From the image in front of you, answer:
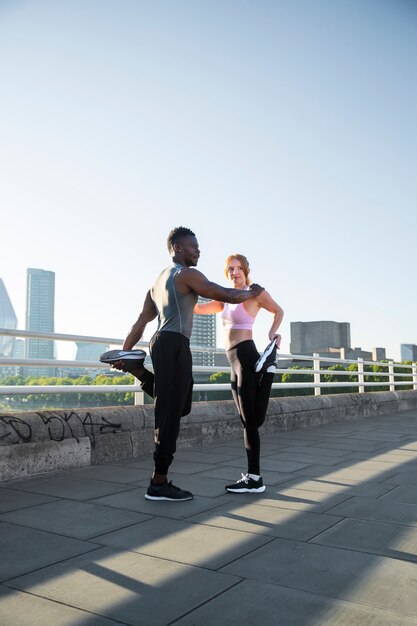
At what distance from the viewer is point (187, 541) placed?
276 cm

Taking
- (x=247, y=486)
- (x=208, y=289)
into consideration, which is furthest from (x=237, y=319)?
(x=247, y=486)

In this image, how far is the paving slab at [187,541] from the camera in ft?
8.26

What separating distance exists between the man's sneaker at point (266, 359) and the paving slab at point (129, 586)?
186 centimetres

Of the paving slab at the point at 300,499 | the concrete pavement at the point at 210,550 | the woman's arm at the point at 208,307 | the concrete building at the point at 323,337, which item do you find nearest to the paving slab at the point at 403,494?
the concrete pavement at the point at 210,550

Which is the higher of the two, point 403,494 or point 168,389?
point 168,389

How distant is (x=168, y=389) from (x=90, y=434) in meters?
1.60

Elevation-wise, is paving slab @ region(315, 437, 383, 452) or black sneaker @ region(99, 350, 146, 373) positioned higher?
black sneaker @ region(99, 350, 146, 373)

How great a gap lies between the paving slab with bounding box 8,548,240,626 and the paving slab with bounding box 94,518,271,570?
0.11m

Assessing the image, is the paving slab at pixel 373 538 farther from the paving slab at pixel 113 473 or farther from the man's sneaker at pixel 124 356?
the paving slab at pixel 113 473

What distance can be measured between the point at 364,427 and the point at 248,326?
219 inches

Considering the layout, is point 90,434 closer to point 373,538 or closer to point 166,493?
point 166,493

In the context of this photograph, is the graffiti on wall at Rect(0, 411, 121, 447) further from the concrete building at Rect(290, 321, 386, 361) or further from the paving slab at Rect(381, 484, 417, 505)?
the concrete building at Rect(290, 321, 386, 361)

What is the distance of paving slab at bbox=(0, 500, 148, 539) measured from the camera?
9.75 ft

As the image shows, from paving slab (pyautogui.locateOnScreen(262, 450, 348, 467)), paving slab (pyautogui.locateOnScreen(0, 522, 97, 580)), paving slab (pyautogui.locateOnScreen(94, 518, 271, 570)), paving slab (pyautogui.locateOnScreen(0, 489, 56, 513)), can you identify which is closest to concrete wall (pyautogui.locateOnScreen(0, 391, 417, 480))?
paving slab (pyautogui.locateOnScreen(0, 489, 56, 513))
